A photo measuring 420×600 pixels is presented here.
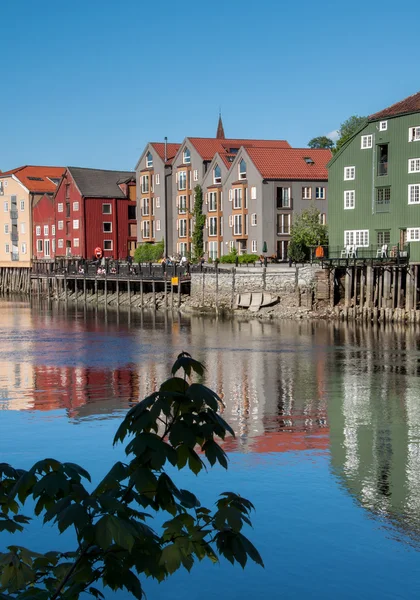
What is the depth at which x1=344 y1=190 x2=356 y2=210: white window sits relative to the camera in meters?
59.0

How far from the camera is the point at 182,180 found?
9019cm

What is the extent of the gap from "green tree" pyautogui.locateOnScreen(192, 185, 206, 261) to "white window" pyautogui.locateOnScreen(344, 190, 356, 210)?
2640 cm

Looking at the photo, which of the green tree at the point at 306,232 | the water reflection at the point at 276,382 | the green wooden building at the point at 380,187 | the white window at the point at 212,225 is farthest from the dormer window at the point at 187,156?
the water reflection at the point at 276,382

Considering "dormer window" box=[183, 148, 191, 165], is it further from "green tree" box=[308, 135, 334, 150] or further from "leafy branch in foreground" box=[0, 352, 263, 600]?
"leafy branch in foreground" box=[0, 352, 263, 600]

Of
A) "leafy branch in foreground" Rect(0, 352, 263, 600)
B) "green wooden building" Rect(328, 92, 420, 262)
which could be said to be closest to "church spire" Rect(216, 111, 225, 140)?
"green wooden building" Rect(328, 92, 420, 262)

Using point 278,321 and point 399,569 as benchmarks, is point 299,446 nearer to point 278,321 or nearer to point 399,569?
point 399,569

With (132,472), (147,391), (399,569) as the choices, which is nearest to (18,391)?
(147,391)

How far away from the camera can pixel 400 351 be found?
3838 cm

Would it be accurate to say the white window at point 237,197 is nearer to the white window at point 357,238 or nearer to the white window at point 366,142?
the white window at point 357,238

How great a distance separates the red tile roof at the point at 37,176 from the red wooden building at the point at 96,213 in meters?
10.5

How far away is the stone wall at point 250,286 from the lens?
193 ft

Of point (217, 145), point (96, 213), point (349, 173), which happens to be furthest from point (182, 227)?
point (349, 173)

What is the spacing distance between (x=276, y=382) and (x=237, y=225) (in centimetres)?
5204

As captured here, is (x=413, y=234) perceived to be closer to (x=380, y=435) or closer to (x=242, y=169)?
(x=242, y=169)
